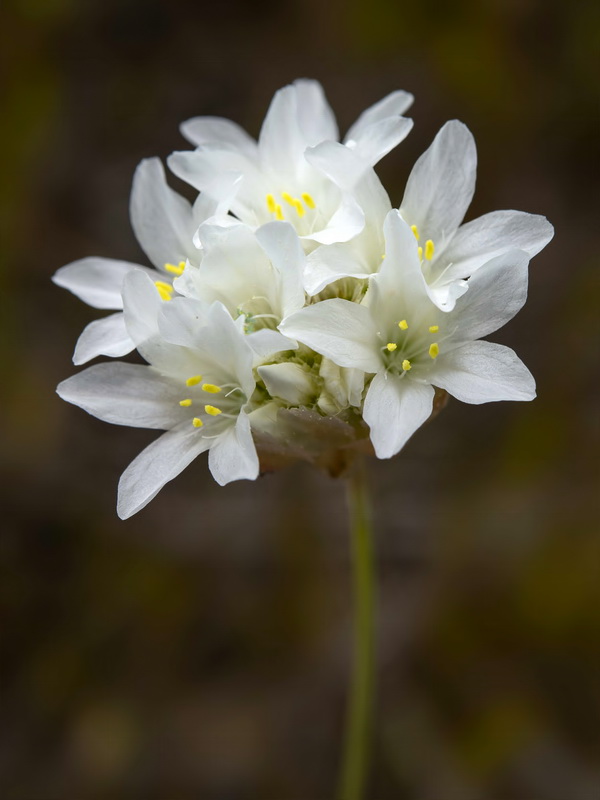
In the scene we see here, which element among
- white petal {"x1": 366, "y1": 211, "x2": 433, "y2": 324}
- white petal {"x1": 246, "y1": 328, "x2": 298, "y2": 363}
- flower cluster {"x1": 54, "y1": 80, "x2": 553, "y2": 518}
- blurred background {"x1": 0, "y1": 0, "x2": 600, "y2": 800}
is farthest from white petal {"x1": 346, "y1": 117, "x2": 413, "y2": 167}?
blurred background {"x1": 0, "y1": 0, "x2": 600, "y2": 800}

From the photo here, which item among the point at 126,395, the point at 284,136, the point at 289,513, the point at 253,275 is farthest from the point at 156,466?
the point at 289,513

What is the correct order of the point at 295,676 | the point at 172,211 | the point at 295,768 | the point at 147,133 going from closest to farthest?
the point at 172,211 < the point at 295,768 < the point at 295,676 < the point at 147,133

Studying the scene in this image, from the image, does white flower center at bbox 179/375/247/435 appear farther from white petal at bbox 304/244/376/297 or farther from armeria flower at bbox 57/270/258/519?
white petal at bbox 304/244/376/297

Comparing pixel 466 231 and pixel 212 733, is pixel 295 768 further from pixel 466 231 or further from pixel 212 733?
pixel 466 231

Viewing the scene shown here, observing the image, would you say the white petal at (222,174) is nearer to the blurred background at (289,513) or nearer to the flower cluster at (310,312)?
the flower cluster at (310,312)

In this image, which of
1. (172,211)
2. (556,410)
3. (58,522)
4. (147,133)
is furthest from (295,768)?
(147,133)

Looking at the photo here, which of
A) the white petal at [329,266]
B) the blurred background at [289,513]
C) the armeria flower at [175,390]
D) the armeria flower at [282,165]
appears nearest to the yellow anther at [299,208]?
the armeria flower at [282,165]

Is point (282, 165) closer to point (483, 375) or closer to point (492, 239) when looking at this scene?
point (492, 239)
